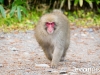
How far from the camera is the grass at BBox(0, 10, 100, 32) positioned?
444 inches

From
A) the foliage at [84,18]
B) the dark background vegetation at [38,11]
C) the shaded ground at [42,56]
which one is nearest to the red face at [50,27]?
the shaded ground at [42,56]

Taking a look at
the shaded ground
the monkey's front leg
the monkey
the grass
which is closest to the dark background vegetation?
the grass

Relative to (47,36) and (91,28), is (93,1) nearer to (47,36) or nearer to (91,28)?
(91,28)

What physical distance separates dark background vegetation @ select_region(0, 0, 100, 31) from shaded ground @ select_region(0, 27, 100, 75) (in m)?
0.83

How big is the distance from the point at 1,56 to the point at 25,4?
16.8ft

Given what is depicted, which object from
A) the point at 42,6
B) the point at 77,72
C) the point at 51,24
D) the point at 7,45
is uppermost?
the point at 51,24

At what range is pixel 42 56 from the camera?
26.5ft

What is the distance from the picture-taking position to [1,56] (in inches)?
312

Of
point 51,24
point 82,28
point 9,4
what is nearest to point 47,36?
point 51,24

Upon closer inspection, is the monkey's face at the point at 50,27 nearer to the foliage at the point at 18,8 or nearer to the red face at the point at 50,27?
the red face at the point at 50,27

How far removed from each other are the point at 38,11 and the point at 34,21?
110 centimetres

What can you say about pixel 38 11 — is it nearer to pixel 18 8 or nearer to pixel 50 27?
pixel 18 8

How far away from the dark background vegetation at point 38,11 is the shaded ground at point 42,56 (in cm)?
83

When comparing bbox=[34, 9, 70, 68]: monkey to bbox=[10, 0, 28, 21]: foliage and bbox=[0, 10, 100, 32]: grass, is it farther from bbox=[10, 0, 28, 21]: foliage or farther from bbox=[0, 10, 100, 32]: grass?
bbox=[10, 0, 28, 21]: foliage
